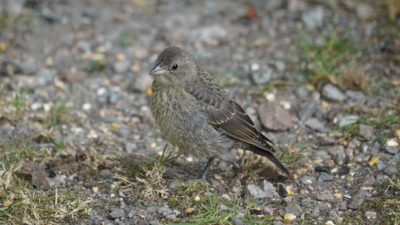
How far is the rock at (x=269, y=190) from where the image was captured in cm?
533

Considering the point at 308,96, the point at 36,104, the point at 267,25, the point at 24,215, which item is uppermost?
the point at 267,25

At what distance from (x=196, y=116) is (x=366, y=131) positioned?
5.49 feet

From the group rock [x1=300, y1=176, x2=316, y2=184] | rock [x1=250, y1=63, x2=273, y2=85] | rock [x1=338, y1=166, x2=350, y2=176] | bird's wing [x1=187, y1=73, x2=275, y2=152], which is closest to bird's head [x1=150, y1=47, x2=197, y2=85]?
bird's wing [x1=187, y1=73, x2=275, y2=152]

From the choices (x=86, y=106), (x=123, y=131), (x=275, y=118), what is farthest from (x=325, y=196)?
(x=86, y=106)

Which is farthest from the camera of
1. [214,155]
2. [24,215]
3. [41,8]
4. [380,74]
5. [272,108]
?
[41,8]

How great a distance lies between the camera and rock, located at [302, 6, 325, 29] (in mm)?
7996

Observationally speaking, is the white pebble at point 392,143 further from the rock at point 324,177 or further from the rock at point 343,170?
the rock at point 324,177

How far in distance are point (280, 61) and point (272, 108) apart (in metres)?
1.02

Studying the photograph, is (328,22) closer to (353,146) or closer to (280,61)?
(280,61)

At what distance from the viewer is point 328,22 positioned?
8031mm

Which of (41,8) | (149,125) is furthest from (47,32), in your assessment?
(149,125)

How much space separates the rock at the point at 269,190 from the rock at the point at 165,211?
813mm

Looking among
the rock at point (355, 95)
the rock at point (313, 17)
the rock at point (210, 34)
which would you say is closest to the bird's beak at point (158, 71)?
the rock at point (355, 95)

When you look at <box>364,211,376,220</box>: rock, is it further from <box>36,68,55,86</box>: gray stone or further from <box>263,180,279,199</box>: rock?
<box>36,68,55,86</box>: gray stone
